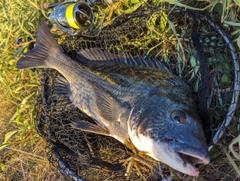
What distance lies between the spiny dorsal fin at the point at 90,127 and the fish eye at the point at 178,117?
72 cm

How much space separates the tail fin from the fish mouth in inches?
64.5

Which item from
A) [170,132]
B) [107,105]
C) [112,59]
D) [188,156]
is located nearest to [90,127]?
[107,105]

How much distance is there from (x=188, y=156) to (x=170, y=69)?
92 cm

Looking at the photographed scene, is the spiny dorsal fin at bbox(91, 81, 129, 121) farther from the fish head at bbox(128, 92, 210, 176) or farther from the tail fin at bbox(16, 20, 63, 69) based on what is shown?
the tail fin at bbox(16, 20, 63, 69)

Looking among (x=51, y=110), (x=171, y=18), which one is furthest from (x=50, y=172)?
Result: (x=171, y=18)

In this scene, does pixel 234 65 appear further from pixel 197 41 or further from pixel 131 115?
pixel 131 115

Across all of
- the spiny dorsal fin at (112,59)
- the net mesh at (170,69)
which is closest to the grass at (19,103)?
the net mesh at (170,69)

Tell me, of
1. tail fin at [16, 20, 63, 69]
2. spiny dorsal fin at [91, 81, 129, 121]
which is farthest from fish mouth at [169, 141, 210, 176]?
tail fin at [16, 20, 63, 69]

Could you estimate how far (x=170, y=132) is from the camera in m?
1.99

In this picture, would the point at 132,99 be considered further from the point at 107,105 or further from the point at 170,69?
the point at 170,69

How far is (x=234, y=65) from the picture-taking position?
7.01 feet

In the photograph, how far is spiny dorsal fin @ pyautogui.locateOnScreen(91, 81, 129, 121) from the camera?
245 cm

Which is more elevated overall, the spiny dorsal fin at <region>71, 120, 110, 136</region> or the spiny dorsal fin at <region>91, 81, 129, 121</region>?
the spiny dorsal fin at <region>91, 81, 129, 121</region>

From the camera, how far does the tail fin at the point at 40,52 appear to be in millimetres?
3002
